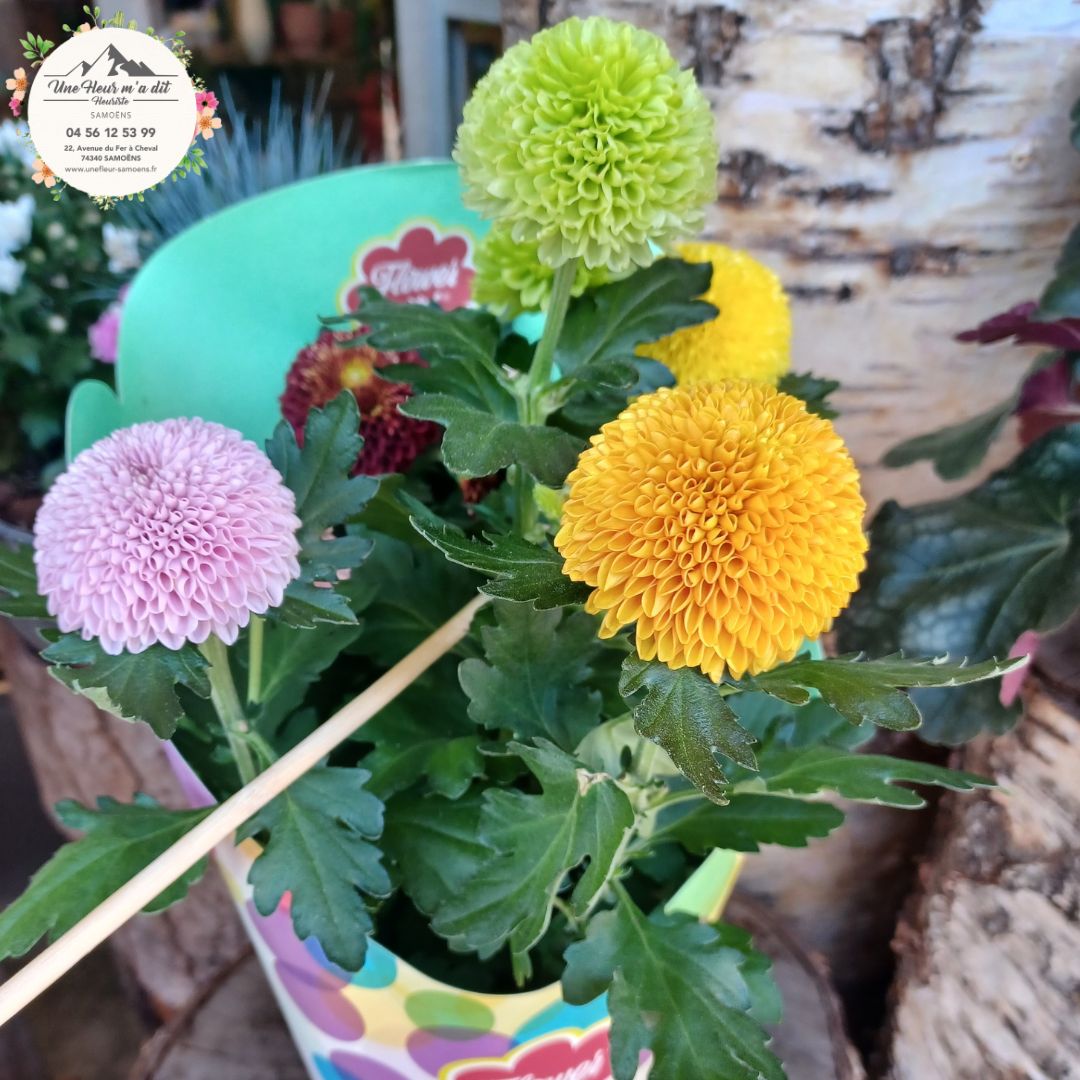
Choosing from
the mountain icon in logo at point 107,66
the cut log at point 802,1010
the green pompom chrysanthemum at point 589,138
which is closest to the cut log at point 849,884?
the cut log at point 802,1010

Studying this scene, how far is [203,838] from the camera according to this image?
13.3 inches

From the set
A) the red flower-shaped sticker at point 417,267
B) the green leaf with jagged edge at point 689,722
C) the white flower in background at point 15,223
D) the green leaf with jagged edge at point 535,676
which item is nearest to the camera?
the green leaf with jagged edge at point 689,722

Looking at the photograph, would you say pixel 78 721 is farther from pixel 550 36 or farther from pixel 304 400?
pixel 550 36

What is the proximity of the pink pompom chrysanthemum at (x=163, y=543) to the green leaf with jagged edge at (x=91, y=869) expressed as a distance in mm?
100

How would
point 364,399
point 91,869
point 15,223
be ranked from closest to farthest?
1. point 91,869
2. point 364,399
3. point 15,223

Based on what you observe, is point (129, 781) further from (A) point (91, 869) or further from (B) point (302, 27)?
(B) point (302, 27)

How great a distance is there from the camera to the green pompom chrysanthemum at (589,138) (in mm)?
338

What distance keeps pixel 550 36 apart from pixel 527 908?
0.32m

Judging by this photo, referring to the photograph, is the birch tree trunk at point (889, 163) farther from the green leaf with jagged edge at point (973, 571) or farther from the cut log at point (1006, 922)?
the cut log at point (1006, 922)

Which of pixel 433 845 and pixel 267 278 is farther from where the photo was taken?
pixel 267 278

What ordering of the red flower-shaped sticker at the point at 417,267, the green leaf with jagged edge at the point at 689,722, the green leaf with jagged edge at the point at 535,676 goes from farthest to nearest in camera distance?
the red flower-shaped sticker at the point at 417,267 < the green leaf with jagged edge at the point at 535,676 < the green leaf with jagged edge at the point at 689,722

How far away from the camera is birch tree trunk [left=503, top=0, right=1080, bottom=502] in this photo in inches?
22.2

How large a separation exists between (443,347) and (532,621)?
0.12m

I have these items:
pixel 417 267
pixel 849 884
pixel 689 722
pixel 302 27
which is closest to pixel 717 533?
pixel 689 722
